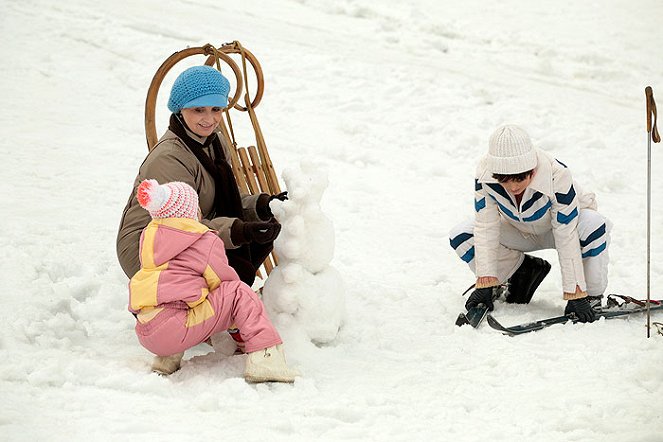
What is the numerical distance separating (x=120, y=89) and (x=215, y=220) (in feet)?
14.1

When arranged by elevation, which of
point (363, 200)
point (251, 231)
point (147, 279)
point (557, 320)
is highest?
point (251, 231)

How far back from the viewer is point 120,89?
→ 7094 mm

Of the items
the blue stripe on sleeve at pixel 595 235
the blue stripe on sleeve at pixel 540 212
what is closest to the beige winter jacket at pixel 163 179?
the blue stripe on sleeve at pixel 540 212

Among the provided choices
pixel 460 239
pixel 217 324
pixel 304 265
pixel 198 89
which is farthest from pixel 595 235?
pixel 198 89

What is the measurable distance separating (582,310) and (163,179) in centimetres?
197

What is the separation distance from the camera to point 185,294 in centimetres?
284

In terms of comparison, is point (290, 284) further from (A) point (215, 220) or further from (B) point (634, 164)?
(B) point (634, 164)

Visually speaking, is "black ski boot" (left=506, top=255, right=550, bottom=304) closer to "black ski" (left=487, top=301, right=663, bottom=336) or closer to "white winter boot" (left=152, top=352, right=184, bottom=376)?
"black ski" (left=487, top=301, right=663, bottom=336)

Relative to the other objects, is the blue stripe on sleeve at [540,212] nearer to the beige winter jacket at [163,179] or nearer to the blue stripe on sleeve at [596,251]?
the blue stripe on sleeve at [596,251]

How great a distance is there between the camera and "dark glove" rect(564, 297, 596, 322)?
357 cm

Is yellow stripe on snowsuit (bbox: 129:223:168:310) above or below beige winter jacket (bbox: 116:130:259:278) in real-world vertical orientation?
below

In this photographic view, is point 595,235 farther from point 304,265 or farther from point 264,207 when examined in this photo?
point 264,207

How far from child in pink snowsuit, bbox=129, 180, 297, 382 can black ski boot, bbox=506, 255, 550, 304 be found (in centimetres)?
148

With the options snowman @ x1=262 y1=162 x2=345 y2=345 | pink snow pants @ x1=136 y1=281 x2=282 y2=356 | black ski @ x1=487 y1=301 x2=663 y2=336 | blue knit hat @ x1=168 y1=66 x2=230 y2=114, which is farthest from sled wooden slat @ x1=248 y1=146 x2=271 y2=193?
black ski @ x1=487 y1=301 x2=663 y2=336
